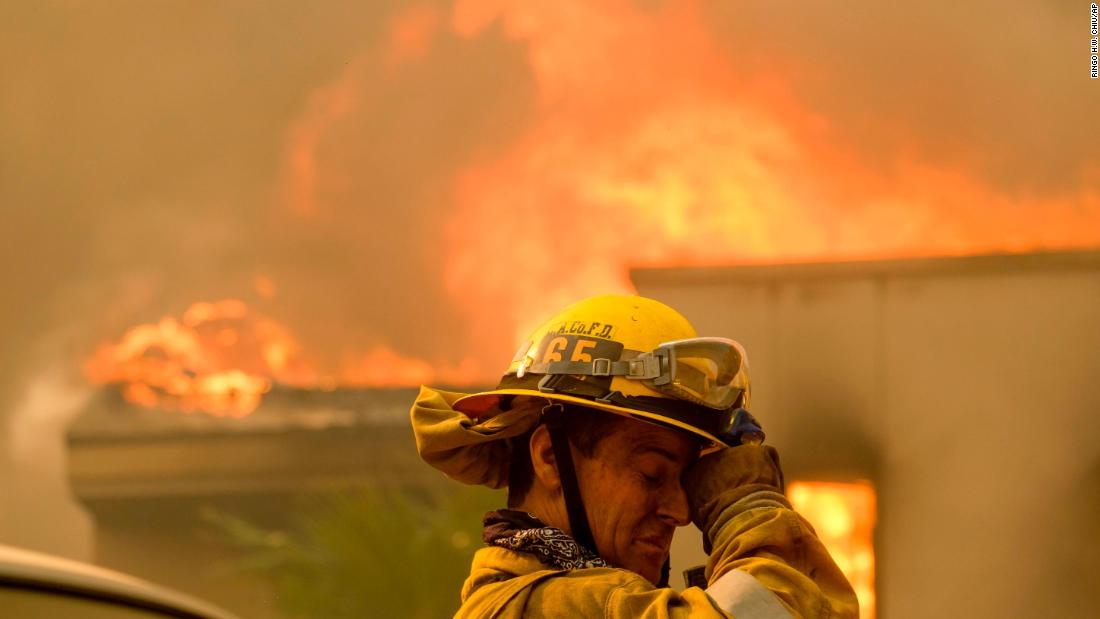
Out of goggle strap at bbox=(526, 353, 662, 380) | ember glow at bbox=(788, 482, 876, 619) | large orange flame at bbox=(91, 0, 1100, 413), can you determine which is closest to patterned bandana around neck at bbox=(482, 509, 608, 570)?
goggle strap at bbox=(526, 353, 662, 380)

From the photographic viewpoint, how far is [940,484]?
303 inches

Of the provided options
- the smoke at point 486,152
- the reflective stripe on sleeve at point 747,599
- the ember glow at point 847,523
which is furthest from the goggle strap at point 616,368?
the smoke at point 486,152

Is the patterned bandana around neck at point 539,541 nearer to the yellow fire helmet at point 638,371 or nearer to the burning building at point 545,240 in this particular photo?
the yellow fire helmet at point 638,371

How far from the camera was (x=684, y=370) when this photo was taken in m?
2.37

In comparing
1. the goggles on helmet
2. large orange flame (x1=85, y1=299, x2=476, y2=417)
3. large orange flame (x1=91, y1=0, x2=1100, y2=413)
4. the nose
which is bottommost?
the nose

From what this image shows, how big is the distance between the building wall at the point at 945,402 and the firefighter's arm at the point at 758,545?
5.44 metres

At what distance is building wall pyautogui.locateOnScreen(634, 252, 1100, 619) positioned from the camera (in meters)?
7.46

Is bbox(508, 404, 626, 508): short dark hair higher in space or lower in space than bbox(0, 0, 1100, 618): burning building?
lower

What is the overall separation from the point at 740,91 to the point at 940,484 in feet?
14.1

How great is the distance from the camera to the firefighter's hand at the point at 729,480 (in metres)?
2.18

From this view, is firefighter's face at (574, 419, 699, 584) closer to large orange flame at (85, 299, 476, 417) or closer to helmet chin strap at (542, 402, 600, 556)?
helmet chin strap at (542, 402, 600, 556)

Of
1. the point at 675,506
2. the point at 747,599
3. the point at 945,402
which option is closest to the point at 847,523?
the point at 945,402

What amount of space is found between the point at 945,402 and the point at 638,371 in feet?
19.6

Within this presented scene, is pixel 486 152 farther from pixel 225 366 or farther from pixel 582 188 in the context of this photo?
pixel 225 366
